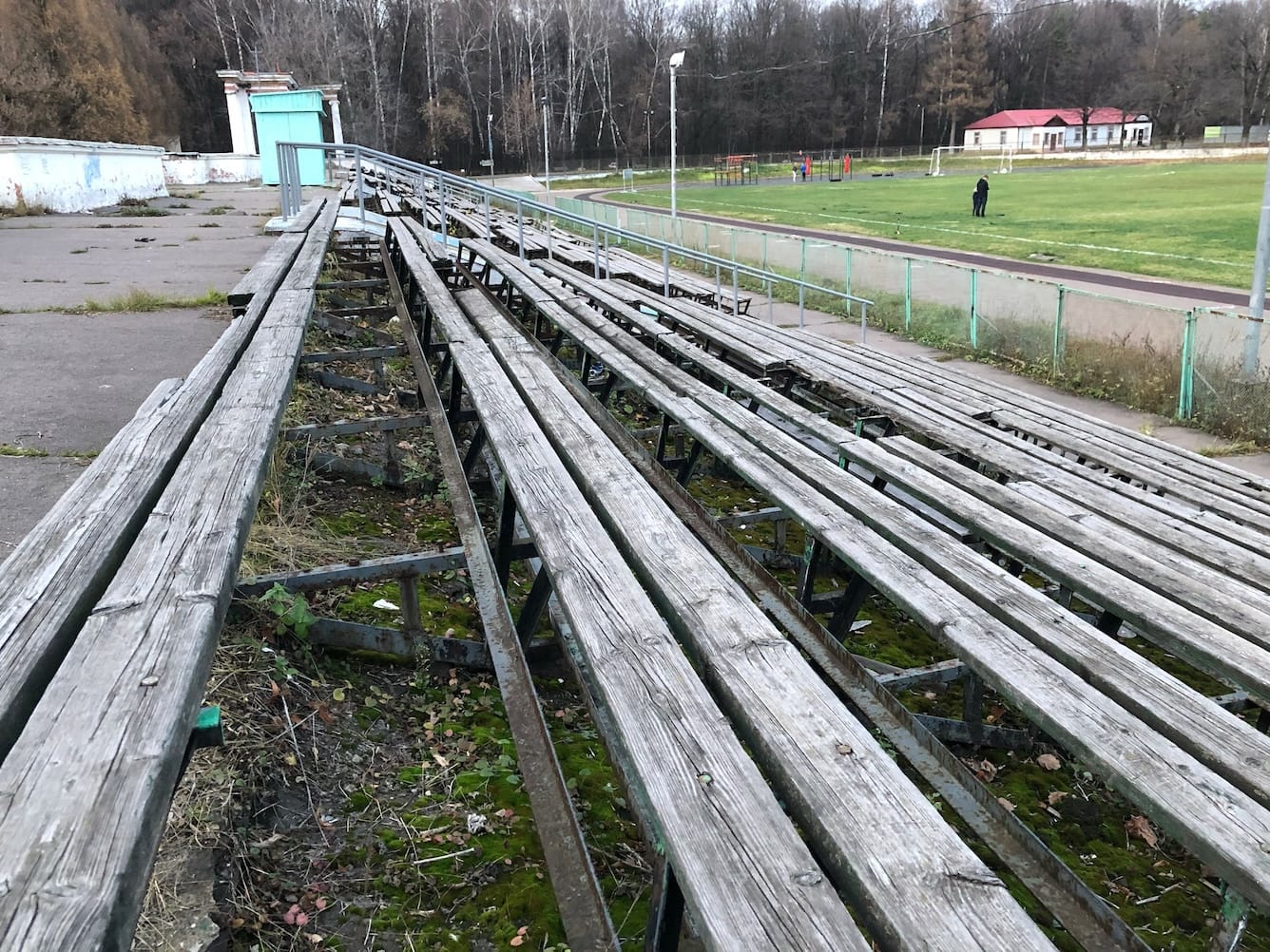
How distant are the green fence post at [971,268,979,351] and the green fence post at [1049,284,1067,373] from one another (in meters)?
1.73

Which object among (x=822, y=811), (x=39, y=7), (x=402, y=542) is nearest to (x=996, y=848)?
(x=822, y=811)

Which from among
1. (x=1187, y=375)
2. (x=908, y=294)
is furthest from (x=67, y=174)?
(x=1187, y=375)

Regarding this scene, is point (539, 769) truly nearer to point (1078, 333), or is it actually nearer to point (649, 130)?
point (1078, 333)

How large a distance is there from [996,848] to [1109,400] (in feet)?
35.7

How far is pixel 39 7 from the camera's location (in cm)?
3198

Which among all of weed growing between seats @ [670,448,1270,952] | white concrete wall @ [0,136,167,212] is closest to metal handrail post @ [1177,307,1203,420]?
weed growing between seats @ [670,448,1270,952]

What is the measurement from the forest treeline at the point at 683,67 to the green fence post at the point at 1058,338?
3528 centimetres

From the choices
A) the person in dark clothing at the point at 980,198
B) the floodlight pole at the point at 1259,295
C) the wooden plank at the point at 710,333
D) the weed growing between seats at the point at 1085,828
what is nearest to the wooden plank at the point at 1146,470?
the weed growing between seats at the point at 1085,828

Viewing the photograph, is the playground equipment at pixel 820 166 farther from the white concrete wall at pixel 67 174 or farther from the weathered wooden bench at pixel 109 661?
the weathered wooden bench at pixel 109 661

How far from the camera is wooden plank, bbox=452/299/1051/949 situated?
1491mm

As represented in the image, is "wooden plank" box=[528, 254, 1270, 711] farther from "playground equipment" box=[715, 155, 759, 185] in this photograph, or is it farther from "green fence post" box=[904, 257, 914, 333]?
"playground equipment" box=[715, 155, 759, 185]

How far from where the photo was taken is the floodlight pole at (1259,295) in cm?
988

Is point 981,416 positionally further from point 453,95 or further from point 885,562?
point 453,95

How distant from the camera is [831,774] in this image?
1.82 metres
